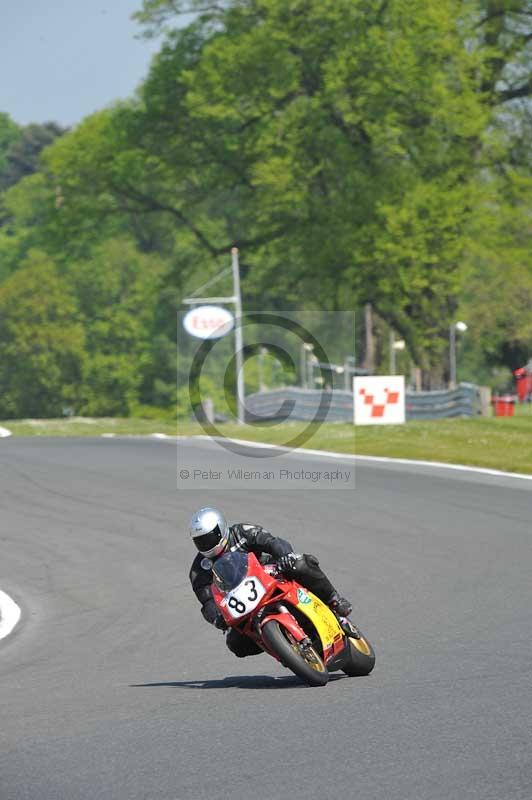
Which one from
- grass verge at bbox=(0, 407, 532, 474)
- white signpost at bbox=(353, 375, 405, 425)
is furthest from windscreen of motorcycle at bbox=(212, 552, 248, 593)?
white signpost at bbox=(353, 375, 405, 425)

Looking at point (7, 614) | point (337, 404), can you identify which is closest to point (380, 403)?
point (337, 404)

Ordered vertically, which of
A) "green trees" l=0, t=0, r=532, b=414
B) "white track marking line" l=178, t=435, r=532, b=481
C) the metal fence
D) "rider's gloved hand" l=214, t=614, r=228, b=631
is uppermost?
"green trees" l=0, t=0, r=532, b=414

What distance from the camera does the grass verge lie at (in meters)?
27.6

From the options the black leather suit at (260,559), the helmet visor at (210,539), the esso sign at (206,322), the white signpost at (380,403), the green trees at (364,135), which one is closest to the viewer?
the helmet visor at (210,539)

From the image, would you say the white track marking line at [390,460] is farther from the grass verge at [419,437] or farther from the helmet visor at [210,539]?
the helmet visor at [210,539]

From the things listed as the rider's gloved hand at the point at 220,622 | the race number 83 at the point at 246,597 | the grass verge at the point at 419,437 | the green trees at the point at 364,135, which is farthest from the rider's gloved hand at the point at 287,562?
the green trees at the point at 364,135

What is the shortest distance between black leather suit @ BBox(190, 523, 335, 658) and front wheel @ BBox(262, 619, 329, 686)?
1.41ft

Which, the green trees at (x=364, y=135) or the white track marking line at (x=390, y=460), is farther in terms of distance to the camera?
the green trees at (x=364, y=135)

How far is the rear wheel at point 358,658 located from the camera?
360 inches

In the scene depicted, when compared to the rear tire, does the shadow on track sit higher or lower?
lower

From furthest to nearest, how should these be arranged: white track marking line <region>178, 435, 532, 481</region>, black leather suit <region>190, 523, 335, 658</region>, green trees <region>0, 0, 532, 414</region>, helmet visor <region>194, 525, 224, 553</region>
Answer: green trees <region>0, 0, 532, 414</region>
white track marking line <region>178, 435, 532, 481</region>
black leather suit <region>190, 523, 335, 658</region>
helmet visor <region>194, 525, 224, 553</region>

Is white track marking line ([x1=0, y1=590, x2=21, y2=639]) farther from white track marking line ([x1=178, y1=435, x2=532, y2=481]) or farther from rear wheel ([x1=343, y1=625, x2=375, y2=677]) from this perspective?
white track marking line ([x1=178, y1=435, x2=532, y2=481])

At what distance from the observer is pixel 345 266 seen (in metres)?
→ 48.2

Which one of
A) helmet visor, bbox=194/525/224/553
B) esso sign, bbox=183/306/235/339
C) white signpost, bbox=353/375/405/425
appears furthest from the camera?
esso sign, bbox=183/306/235/339
